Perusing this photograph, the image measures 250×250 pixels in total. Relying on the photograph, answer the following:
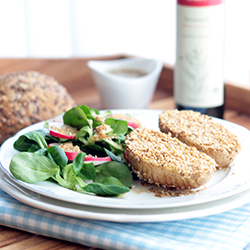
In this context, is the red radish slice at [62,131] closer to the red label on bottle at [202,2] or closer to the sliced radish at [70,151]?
the sliced radish at [70,151]

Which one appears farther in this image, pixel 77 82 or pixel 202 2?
pixel 77 82

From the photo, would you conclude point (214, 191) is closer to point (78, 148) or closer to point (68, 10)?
point (78, 148)

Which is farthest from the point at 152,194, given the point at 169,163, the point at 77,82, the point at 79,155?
the point at 77,82

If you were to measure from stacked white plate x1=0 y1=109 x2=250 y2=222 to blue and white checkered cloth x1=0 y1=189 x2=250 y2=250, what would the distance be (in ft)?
0.12

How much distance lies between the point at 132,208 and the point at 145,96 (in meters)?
0.93

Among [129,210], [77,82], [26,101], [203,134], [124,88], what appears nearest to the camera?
[129,210]

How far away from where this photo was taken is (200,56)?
1.39 meters

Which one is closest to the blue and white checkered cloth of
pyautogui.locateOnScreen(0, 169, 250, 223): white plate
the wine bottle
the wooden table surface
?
pyautogui.locateOnScreen(0, 169, 250, 223): white plate

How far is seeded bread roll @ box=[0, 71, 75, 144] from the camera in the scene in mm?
1275

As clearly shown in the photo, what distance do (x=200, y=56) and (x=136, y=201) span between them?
79 cm

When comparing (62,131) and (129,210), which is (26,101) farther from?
(129,210)

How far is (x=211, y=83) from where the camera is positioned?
1.43m

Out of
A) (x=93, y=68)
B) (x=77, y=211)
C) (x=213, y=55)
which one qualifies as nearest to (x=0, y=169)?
(x=77, y=211)

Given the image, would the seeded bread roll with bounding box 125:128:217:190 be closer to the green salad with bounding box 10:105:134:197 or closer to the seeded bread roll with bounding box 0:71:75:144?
the green salad with bounding box 10:105:134:197
